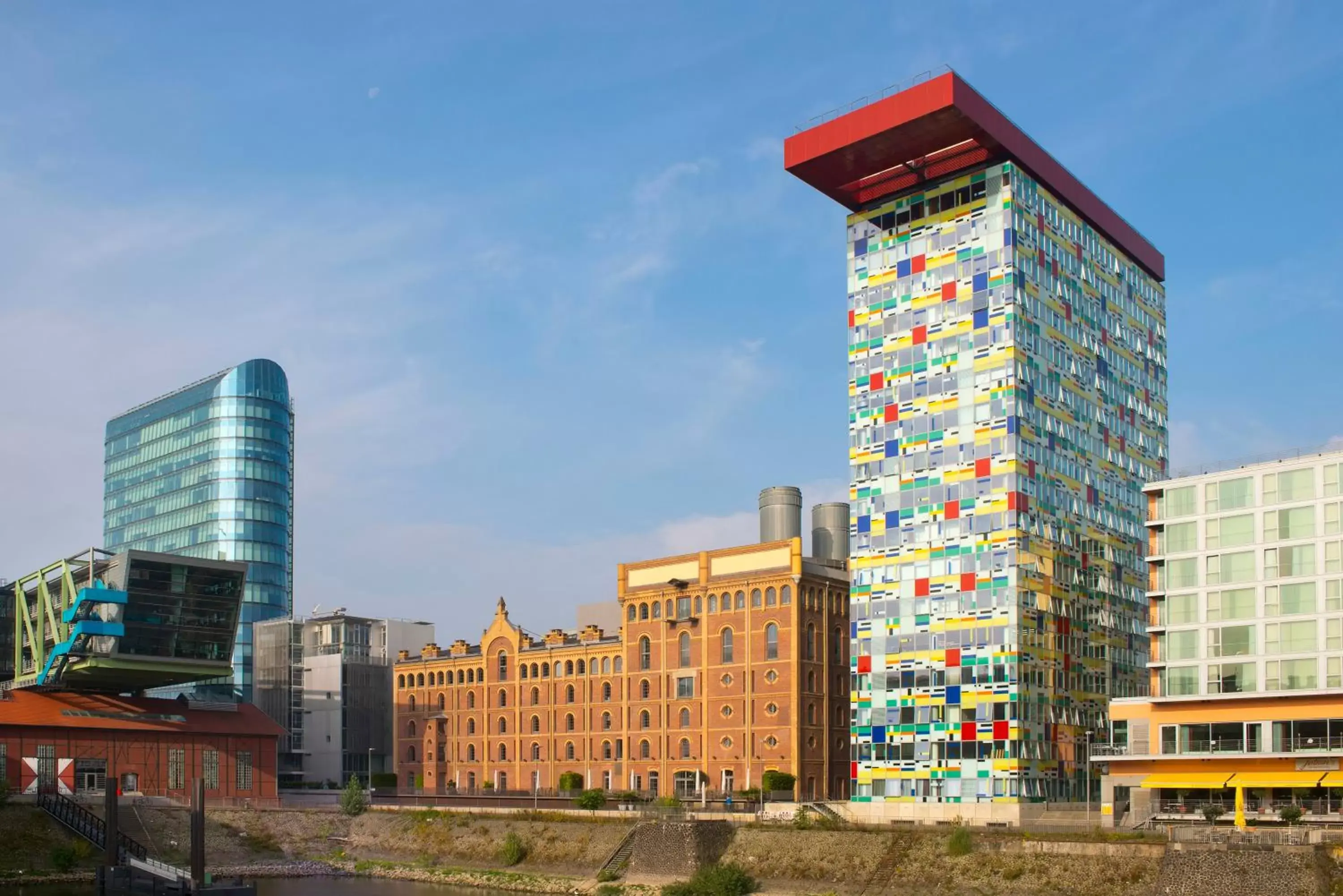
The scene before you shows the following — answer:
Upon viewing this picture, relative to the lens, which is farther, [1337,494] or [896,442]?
[896,442]

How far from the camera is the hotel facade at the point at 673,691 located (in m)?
120

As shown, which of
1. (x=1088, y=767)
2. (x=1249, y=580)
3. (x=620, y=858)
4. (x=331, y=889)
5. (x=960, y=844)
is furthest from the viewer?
(x=1088, y=767)

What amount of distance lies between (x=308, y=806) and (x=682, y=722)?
32055 millimetres

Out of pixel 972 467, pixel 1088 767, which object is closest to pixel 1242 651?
pixel 1088 767

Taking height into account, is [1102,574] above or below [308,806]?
above

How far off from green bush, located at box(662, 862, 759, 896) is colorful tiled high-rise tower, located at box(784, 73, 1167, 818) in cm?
2487

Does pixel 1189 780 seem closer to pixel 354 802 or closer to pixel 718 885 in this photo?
pixel 718 885

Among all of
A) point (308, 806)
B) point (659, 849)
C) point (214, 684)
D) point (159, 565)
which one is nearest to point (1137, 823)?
point (659, 849)

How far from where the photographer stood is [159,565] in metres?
115

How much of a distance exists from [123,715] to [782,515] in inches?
2308

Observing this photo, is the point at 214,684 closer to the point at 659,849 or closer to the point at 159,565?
the point at 159,565

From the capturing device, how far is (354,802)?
11438 cm

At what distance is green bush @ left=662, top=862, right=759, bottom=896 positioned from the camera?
80875mm

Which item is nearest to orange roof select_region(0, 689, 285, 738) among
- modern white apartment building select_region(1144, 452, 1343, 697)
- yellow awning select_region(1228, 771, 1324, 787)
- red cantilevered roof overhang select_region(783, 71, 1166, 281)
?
red cantilevered roof overhang select_region(783, 71, 1166, 281)
